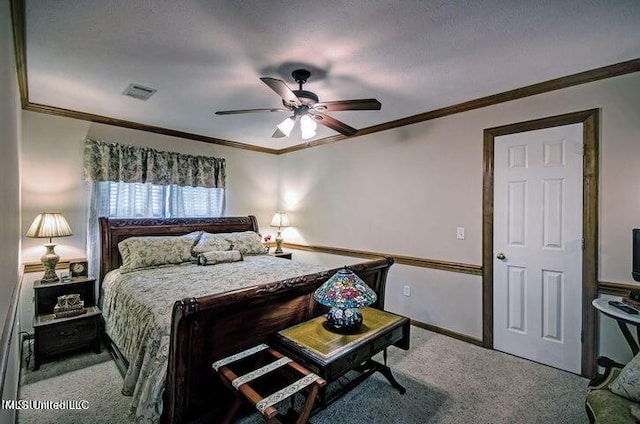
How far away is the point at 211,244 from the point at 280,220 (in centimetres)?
141

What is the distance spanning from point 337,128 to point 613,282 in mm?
2531

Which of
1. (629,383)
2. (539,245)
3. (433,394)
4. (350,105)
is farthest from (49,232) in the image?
(539,245)

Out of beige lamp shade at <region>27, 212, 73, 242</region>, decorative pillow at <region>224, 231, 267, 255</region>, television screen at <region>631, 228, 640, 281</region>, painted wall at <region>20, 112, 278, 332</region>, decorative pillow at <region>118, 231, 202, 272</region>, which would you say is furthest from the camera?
decorative pillow at <region>224, 231, 267, 255</region>

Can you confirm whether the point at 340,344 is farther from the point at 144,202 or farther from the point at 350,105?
the point at 144,202

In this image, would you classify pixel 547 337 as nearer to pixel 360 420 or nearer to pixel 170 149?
pixel 360 420

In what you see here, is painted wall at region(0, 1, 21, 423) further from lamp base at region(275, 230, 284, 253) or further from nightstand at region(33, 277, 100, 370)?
lamp base at region(275, 230, 284, 253)

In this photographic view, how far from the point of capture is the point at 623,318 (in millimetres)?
1935

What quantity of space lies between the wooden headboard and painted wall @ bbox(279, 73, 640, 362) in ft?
4.37

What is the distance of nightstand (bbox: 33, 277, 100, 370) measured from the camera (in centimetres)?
261

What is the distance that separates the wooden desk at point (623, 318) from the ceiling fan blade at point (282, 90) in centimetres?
261

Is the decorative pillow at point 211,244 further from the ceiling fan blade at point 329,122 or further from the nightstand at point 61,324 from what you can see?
the ceiling fan blade at point 329,122

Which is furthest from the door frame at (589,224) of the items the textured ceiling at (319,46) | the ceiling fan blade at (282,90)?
the ceiling fan blade at (282,90)

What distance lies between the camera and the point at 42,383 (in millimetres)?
2357

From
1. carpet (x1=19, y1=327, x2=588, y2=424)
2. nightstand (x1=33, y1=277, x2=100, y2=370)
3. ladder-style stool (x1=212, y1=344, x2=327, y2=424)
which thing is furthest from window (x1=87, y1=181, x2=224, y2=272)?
ladder-style stool (x1=212, y1=344, x2=327, y2=424)
